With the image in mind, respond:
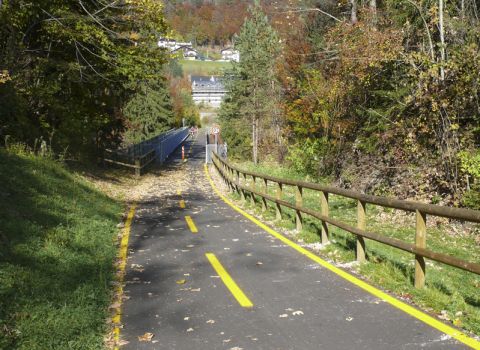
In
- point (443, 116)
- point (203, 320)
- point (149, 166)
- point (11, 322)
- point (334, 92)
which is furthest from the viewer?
point (149, 166)

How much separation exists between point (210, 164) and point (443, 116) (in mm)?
26133

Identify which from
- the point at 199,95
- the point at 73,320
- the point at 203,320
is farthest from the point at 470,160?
the point at 199,95

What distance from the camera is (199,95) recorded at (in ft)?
582

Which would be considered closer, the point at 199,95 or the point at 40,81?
the point at 40,81

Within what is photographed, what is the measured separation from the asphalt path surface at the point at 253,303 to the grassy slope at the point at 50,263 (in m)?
0.51

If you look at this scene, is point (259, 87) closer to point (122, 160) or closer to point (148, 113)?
point (148, 113)

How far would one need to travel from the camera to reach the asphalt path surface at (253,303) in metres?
5.01

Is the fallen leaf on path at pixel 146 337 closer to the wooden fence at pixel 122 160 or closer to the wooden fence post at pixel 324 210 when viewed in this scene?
the wooden fence post at pixel 324 210

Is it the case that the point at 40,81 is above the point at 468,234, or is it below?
above

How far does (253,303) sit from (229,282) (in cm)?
106

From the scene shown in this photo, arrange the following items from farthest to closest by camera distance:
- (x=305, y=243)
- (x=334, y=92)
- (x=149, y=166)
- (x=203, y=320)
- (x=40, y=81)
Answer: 1. (x=149, y=166)
2. (x=334, y=92)
3. (x=40, y=81)
4. (x=305, y=243)
5. (x=203, y=320)

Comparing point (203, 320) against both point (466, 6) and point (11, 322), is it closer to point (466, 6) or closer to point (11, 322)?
point (11, 322)

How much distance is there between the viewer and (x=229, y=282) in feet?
23.6

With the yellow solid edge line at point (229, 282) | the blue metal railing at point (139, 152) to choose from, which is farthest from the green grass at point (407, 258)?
the blue metal railing at point (139, 152)
